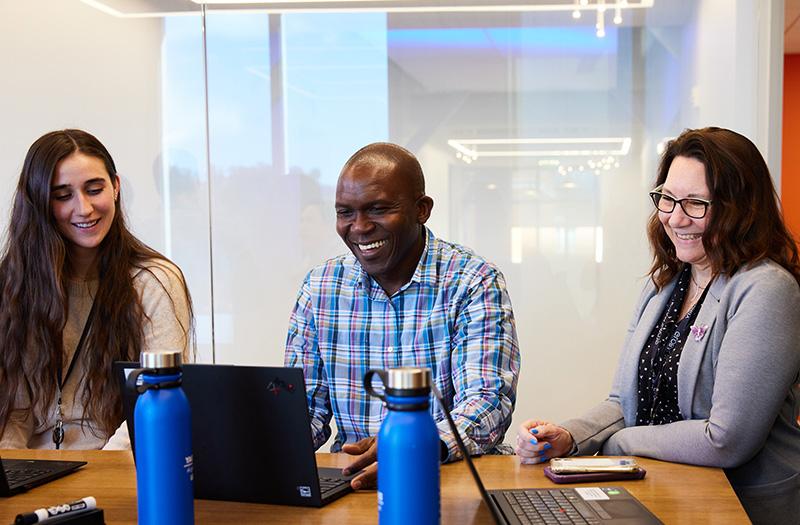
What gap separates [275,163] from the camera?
4082 millimetres

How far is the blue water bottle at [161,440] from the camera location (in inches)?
46.1

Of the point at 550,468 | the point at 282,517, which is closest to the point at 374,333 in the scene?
the point at 550,468

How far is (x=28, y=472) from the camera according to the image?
1736 millimetres

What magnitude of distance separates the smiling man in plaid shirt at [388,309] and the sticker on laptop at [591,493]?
616 millimetres

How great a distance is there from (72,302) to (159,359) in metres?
1.54

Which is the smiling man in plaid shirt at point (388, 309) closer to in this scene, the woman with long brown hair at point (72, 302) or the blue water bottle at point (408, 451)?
the woman with long brown hair at point (72, 302)

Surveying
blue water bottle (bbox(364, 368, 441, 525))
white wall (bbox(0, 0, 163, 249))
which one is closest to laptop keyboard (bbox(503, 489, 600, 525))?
blue water bottle (bbox(364, 368, 441, 525))

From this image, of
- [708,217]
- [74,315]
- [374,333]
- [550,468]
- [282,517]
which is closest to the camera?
[282,517]

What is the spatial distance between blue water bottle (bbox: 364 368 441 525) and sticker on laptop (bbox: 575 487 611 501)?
51 cm

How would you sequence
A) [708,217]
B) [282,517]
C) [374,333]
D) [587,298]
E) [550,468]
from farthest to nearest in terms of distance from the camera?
[587,298] → [374,333] → [708,217] → [550,468] → [282,517]

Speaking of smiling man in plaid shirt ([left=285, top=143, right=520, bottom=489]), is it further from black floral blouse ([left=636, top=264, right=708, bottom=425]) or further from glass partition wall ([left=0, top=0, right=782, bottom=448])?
glass partition wall ([left=0, top=0, right=782, bottom=448])

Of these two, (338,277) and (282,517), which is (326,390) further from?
(282,517)

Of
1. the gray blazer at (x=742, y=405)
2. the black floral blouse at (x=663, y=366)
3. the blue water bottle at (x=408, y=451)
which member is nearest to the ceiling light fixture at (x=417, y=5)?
the black floral blouse at (x=663, y=366)

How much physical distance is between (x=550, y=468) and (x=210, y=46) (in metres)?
3.05
